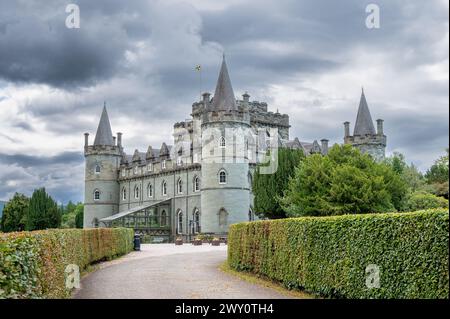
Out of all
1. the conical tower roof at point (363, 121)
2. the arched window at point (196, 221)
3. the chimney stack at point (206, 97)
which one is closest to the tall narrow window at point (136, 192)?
the arched window at point (196, 221)

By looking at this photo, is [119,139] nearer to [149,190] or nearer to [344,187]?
[149,190]

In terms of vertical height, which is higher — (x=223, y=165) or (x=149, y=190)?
(x=223, y=165)

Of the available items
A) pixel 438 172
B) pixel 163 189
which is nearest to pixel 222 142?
pixel 163 189

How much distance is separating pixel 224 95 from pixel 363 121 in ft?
52.2

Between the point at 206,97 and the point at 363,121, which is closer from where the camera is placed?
the point at 363,121

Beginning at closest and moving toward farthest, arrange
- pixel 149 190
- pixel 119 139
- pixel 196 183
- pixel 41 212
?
pixel 196 183
pixel 41 212
pixel 149 190
pixel 119 139

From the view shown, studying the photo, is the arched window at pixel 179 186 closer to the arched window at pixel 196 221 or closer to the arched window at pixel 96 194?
the arched window at pixel 196 221

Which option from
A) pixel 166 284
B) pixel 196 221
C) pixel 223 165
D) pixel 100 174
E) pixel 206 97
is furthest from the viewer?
pixel 100 174

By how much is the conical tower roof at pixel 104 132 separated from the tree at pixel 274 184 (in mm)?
27473

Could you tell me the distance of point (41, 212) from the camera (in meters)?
59.5

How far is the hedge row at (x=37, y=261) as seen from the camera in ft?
26.3

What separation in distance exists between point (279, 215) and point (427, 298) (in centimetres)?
3232

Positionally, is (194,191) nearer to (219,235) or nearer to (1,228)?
(219,235)
